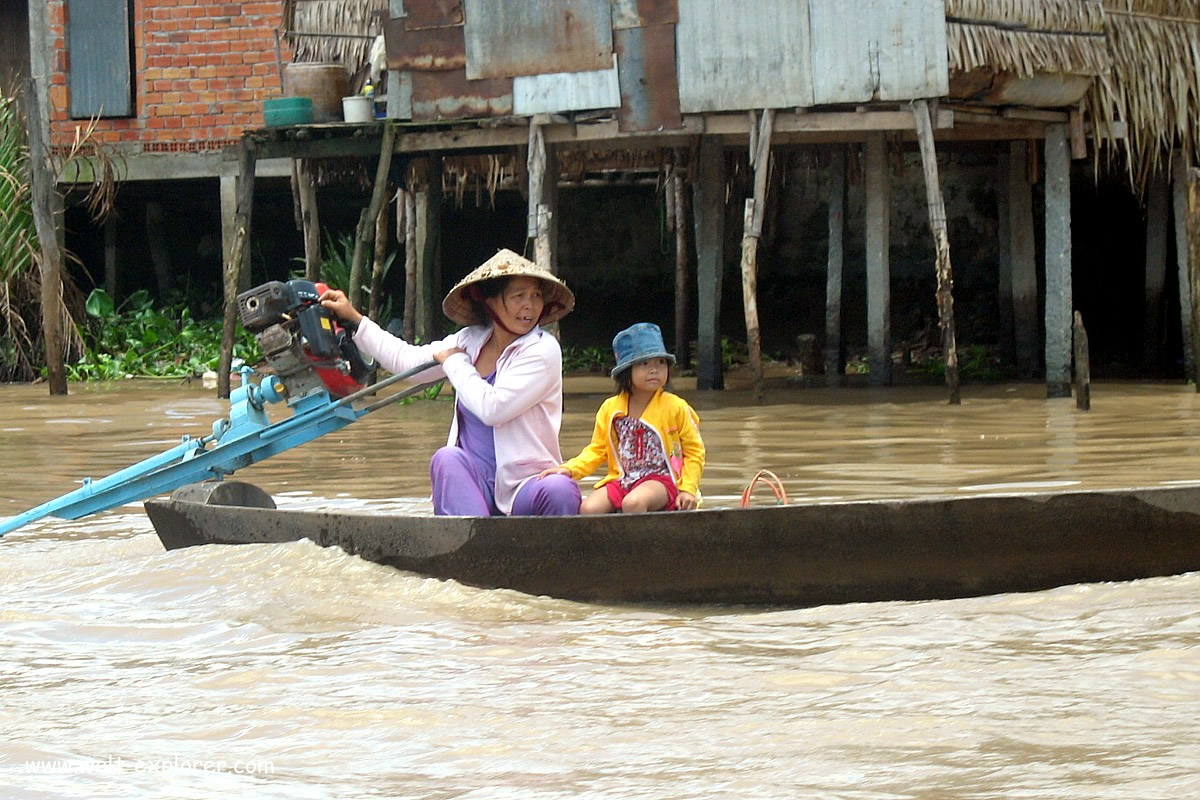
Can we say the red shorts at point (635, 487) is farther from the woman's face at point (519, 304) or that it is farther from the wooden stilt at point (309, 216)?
the wooden stilt at point (309, 216)

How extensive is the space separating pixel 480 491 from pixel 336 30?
8.94m

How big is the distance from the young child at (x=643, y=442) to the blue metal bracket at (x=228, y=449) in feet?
2.12

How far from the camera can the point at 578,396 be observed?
12844 mm

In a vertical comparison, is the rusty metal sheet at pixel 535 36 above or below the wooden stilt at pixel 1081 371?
Answer: above

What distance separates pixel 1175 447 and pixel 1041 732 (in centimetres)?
525

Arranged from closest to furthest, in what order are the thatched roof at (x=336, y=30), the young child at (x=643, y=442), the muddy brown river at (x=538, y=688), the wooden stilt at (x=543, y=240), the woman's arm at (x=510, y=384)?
the muddy brown river at (x=538, y=688) < the woman's arm at (x=510, y=384) < the young child at (x=643, y=442) < the wooden stilt at (x=543, y=240) < the thatched roof at (x=336, y=30)

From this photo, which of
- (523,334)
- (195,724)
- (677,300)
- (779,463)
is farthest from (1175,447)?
(677,300)

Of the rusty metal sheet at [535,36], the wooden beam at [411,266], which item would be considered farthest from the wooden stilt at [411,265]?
the rusty metal sheet at [535,36]

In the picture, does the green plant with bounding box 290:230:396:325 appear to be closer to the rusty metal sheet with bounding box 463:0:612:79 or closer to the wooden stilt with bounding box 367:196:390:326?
the wooden stilt with bounding box 367:196:390:326

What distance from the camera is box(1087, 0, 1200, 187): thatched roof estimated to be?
488 inches

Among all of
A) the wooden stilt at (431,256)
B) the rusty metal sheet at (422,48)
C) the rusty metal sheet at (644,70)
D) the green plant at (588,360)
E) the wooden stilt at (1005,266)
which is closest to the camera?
the rusty metal sheet at (644,70)

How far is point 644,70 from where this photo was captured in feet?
39.8

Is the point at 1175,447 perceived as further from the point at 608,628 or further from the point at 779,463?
the point at 608,628

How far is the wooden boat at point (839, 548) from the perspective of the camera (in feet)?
16.6
